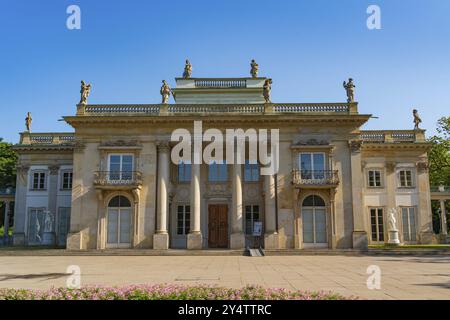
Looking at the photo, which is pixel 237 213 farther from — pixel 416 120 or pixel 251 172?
pixel 416 120

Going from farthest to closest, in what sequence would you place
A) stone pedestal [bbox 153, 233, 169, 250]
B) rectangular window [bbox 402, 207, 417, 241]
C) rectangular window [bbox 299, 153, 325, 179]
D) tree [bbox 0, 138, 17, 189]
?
tree [bbox 0, 138, 17, 189], rectangular window [bbox 402, 207, 417, 241], rectangular window [bbox 299, 153, 325, 179], stone pedestal [bbox 153, 233, 169, 250]

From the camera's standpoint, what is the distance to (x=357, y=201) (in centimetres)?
3016

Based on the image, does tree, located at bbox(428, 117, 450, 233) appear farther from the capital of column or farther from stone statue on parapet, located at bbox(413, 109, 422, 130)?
the capital of column

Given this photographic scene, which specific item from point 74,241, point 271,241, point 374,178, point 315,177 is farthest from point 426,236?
point 74,241

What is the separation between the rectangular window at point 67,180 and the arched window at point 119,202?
26.5 ft

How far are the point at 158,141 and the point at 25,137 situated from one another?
14.9 m

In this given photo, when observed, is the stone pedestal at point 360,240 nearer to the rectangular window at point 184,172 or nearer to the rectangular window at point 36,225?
the rectangular window at point 184,172

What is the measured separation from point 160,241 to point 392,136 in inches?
883

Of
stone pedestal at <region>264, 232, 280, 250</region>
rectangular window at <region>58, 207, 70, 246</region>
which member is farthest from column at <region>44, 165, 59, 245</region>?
stone pedestal at <region>264, 232, 280, 250</region>

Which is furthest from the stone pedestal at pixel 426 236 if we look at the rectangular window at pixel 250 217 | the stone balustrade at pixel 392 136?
the rectangular window at pixel 250 217

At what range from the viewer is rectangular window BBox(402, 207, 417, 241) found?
36.1 m

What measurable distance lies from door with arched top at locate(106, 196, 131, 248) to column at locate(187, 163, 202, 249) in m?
4.71
